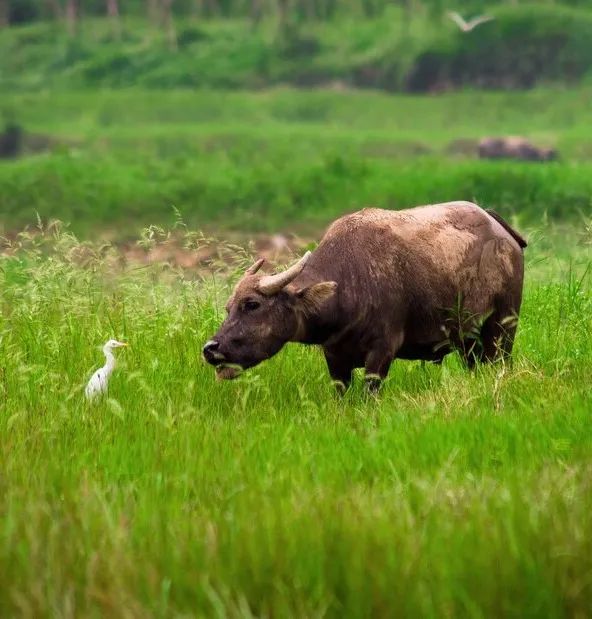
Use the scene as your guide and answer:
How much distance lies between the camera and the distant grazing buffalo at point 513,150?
2947 cm

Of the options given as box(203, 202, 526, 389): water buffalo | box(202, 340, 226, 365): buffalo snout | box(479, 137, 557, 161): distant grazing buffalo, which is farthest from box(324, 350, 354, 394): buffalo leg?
box(479, 137, 557, 161): distant grazing buffalo

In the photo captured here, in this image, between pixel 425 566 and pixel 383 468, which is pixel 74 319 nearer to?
pixel 383 468

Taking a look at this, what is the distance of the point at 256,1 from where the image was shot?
51312 mm

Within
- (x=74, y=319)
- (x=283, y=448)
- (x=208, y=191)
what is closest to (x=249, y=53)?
(x=208, y=191)

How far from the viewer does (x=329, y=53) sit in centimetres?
4353

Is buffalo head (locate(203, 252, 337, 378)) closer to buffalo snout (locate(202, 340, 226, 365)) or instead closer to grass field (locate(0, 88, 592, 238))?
buffalo snout (locate(202, 340, 226, 365))

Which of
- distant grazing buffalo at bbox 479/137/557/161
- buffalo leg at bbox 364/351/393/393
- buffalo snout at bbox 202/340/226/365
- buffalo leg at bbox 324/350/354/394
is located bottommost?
distant grazing buffalo at bbox 479/137/557/161

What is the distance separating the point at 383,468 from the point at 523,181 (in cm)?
2036

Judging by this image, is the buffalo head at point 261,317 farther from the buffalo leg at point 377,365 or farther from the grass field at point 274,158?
the grass field at point 274,158

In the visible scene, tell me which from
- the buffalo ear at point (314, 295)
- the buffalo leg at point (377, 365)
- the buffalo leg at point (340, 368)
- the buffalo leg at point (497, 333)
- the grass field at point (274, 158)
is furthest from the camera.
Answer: the grass field at point (274, 158)

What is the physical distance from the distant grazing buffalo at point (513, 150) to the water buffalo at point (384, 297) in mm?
22393

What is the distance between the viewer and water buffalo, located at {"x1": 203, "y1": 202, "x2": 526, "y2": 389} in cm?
636

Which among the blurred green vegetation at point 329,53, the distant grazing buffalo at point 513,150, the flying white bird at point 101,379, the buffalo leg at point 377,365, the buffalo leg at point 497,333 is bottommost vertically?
the blurred green vegetation at point 329,53

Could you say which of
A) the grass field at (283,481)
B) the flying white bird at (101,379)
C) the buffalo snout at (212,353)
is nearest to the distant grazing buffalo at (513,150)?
the grass field at (283,481)
